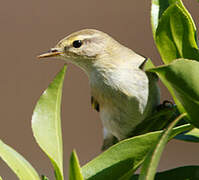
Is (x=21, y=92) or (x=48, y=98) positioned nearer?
(x=48, y=98)

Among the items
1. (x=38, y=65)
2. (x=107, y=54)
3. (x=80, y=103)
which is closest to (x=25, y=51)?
(x=38, y=65)

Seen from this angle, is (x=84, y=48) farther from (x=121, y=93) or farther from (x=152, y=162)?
(x=152, y=162)

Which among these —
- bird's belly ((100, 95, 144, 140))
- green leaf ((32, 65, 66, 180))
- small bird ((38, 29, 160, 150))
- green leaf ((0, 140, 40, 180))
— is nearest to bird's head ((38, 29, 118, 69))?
small bird ((38, 29, 160, 150))

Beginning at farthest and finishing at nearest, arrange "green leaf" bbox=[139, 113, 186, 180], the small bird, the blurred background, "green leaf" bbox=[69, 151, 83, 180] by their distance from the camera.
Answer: the blurred background, the small bird, "green leaf" bbox=[69, 151, 83, 180], "green leaf" bbox=[139, 113, 186, 180]

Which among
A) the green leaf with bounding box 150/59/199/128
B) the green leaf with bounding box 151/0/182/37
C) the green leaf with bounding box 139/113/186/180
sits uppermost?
the green leaf with bounding box 151/0/182/37

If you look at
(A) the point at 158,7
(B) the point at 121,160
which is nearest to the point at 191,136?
(B) the point at 121,160

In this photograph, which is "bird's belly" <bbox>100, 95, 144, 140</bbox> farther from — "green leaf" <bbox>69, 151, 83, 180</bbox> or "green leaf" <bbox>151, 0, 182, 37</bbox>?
"green leaf" <bbox>69, 151, 83, 180</bbox>

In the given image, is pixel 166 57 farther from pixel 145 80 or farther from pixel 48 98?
pixel 145 80

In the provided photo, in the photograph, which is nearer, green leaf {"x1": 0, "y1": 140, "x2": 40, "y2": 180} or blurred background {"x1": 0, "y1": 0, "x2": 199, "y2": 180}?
green leaf {"x1": 0, "y1": 140, "x2": 40, "y2": 180}
